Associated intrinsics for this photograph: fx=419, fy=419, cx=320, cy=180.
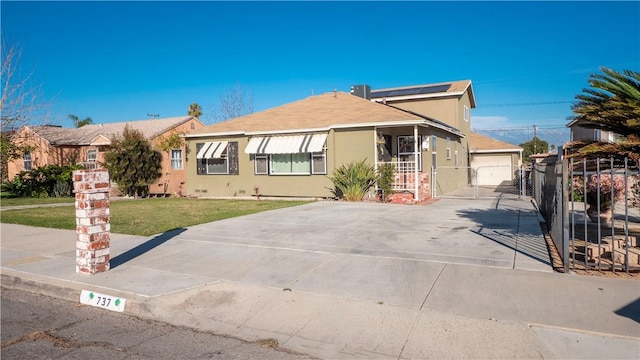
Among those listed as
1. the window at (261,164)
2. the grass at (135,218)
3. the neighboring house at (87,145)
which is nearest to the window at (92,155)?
the neighboring house at (87,145)

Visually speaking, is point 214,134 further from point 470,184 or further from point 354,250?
point 470,184

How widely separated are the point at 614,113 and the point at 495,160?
25.9m

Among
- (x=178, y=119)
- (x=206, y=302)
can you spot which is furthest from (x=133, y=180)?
(x=206, y=302)

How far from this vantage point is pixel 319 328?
4414 millimetres

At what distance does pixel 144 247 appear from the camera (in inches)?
329

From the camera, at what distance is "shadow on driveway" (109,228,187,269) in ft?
23.7

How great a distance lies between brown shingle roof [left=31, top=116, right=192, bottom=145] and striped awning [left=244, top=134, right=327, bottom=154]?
Result: 38.8ft

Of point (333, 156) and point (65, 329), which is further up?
point (333, 156)

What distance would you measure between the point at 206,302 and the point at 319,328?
5.38 feet

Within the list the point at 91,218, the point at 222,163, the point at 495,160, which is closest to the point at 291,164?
the point at 222,163

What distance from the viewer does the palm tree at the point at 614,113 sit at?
590 centimetres

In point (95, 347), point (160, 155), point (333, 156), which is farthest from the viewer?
point (160, 155)

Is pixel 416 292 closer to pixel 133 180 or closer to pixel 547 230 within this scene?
pixel 547 230

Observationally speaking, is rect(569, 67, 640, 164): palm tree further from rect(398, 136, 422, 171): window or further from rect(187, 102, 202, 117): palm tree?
rect(187, 102, 202, 117): palm tree
